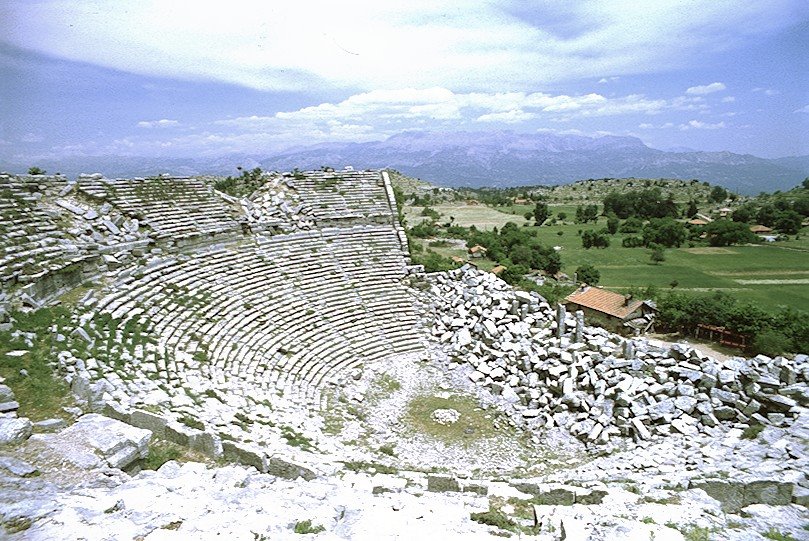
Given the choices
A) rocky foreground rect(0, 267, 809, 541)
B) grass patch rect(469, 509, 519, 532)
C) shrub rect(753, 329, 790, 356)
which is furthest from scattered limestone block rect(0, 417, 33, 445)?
shrub rect(753, 329, 790, 356)

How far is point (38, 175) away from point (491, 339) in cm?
1686

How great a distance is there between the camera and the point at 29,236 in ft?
44.8

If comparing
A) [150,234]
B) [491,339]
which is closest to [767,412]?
[491,339]

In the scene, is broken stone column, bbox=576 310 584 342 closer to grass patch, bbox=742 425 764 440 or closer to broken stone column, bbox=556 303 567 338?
broken stone column, bbox=556 303 567 338

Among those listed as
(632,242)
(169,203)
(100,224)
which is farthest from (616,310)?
(632,242)

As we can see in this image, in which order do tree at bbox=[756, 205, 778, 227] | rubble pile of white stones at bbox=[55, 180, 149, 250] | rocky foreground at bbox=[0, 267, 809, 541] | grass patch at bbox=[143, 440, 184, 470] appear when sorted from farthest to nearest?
tree at bbox=[756, 205, 778, 227] → rubble pile of white stones at bbox=[55, 180, 149, 250] → grass patch at bbox=[143, 440, 184, 470] → rocky foreground at bbox=[0, 267, 809, 541]

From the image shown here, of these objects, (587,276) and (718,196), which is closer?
(587,276)

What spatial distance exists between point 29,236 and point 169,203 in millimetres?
5514

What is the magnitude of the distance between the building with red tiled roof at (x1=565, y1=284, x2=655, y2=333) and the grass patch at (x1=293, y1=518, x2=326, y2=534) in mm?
21557

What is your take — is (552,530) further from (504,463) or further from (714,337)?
(714,337)

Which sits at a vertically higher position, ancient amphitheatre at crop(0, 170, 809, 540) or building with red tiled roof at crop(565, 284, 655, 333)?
ancient amphitheatre at crop(0, 170, 809, 540)

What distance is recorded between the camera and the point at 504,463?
38.9 ft

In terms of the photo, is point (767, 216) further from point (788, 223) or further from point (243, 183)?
point (243, 183)

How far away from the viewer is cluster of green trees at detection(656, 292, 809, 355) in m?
20.0
